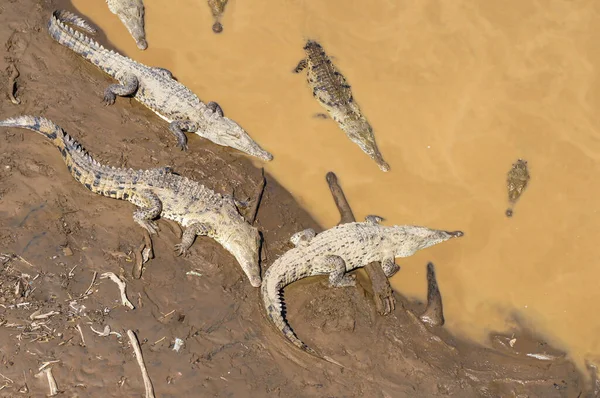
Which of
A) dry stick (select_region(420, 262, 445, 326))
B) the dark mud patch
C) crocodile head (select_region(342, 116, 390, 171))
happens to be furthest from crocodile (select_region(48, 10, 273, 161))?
dry stick (select_region(420, 262, 445, 326))

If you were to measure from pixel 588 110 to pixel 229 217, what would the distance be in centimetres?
678

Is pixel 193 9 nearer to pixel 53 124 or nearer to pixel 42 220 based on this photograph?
pixel 53 124

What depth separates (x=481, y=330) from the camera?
7.25m

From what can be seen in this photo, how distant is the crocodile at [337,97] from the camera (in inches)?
335

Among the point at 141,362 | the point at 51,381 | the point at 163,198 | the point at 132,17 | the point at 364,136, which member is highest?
the point at 364,136

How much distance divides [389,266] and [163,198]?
3.25 m

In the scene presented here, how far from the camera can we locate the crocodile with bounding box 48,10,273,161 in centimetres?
816

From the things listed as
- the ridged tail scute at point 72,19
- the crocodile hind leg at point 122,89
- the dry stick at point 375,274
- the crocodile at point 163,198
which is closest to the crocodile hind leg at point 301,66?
the dry stick at point 375,274

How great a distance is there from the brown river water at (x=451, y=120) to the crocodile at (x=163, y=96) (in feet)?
1.02

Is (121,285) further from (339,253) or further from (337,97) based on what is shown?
(337,97)

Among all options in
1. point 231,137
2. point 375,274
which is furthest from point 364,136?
point 375,274

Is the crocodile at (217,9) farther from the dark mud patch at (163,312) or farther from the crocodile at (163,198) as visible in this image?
the crocodile at (163,198)

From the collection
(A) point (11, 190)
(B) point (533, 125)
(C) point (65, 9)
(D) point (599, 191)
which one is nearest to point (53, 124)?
(A) point (11, 190)

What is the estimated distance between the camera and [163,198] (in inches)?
274
